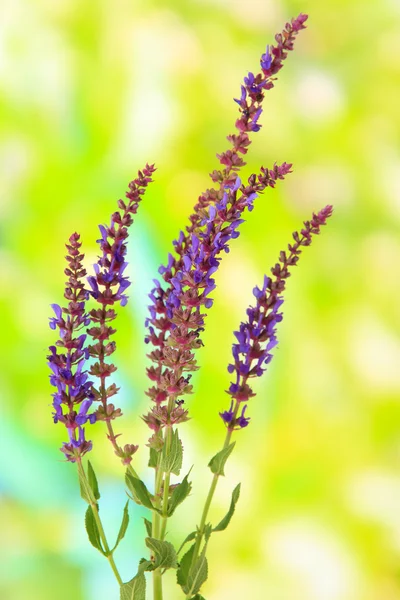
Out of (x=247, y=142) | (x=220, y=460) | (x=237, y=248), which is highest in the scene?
(x=237, y=248)

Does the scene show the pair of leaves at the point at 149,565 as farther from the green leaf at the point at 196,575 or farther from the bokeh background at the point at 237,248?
the bokeh background at the point at 237,248

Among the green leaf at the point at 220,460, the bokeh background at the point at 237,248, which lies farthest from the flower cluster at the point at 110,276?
the bokeh background at the point at 237,248

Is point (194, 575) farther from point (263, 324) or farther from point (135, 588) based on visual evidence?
point (263, 324)

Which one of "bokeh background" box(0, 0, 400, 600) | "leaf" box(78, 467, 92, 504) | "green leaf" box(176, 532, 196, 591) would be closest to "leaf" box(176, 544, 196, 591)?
"green leaf" box(176, 532, 196, 591)

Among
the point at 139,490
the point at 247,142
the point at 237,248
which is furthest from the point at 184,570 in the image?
the point at 237,248

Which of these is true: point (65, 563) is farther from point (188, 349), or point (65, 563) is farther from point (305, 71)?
point (305, 71)

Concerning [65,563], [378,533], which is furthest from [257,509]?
[65,563]
